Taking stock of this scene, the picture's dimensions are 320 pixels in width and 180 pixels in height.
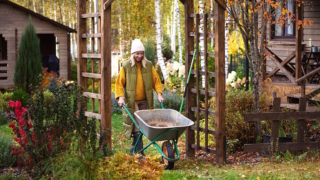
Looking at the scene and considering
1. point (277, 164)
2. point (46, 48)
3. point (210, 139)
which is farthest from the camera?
point (46, 48)

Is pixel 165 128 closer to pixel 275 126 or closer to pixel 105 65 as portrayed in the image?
pixel 105 65

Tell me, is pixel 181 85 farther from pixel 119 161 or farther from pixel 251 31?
pixel 119 161

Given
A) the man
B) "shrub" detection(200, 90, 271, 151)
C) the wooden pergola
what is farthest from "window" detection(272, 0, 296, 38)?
the man

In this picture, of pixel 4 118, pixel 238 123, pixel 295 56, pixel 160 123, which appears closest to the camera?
pixel 160 123

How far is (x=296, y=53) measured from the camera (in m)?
12.3

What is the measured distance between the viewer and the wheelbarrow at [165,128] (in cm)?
709

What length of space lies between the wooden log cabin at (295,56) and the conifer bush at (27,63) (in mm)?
7771

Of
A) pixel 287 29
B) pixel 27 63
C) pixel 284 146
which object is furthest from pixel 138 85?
pixel 27 63

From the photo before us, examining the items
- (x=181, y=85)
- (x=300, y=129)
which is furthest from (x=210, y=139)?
(x=181, y=85)

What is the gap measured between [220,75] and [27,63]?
10811mm

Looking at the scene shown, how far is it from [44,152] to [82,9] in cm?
291

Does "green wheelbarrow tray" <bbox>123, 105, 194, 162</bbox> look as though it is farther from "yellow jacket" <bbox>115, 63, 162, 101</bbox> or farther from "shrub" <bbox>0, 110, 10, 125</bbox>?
"shrub" <bbox>0, 110, 10, 125</bbox>

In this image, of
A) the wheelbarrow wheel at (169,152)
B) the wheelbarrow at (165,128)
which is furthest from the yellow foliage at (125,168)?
the wheelbarrow wheel at (169,152)

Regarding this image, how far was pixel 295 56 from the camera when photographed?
12.9m
